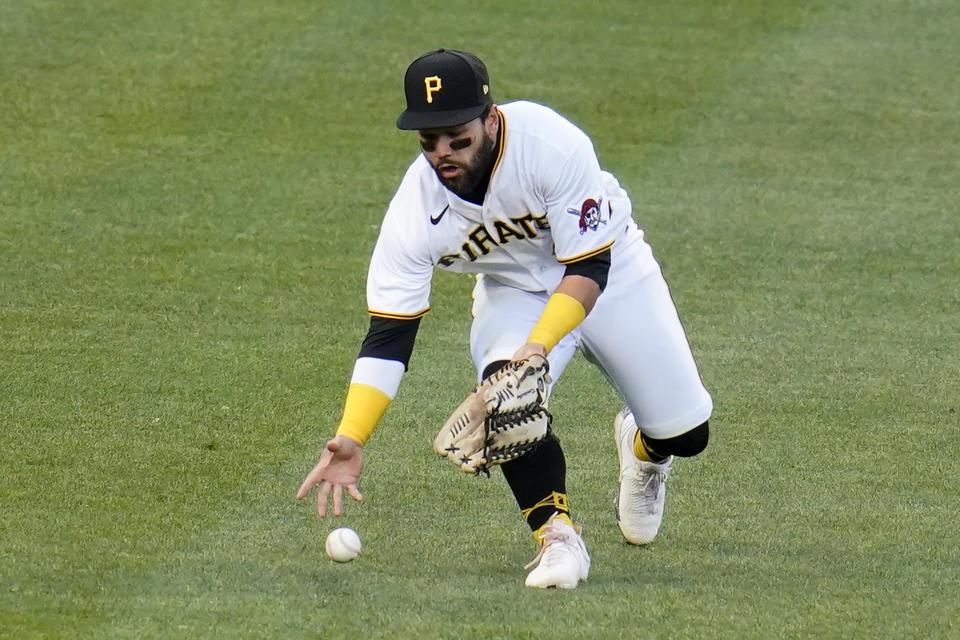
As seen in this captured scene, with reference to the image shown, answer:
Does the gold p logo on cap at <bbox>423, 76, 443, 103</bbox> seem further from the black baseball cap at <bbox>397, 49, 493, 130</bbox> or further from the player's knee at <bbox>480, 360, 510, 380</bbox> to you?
the player's knee at <bbox>480, 360, 510, 380</bbox>

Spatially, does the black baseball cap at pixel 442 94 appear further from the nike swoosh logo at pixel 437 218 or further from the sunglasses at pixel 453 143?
the nike swoosh logo at pixel 437 218

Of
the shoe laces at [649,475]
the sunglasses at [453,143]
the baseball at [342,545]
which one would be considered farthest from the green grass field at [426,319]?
the sunglasses at [453,143]

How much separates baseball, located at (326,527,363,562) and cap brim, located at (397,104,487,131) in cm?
134

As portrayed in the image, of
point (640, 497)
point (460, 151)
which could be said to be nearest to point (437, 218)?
point (460, 151)

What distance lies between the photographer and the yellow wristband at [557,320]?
478 cm

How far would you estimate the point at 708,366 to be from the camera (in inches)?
290

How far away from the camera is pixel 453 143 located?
4.81 m

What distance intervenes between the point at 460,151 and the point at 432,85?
9.2 inches

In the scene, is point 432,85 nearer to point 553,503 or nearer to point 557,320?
point 557,320

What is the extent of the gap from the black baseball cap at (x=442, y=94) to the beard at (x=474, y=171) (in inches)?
5.7

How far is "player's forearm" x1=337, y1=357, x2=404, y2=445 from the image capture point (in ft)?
15.7

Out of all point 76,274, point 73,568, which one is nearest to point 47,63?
point 76,274

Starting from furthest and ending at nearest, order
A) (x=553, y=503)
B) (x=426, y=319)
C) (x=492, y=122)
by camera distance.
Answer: (x=426, y=319) → (x=553, y=503) → (x=492, y=122)

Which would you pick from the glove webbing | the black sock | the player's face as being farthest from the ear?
the glove webbing
